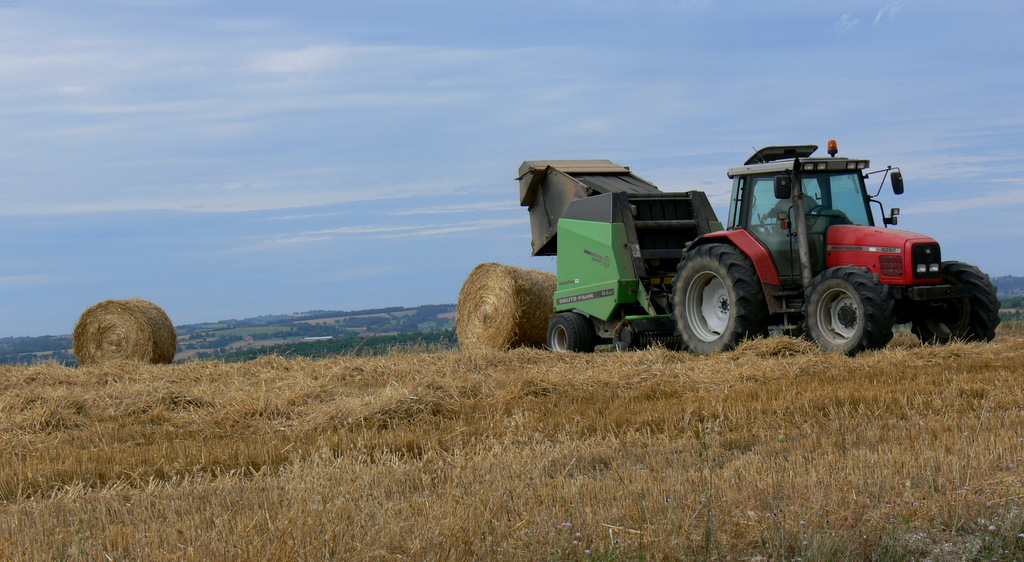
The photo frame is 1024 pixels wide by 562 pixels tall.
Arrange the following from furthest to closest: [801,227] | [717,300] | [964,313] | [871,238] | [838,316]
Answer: [717,300] < [964,313] < [801,227] < [871,238] < [838,316]

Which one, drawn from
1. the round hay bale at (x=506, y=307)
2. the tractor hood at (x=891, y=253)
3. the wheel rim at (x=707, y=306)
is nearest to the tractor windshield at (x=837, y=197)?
the tractor hood at (x=891, y=253)

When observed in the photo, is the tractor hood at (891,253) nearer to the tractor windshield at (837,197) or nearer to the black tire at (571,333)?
the tractor windshield at (837,197)

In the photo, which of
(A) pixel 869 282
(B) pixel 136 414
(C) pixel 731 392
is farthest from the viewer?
(A) pixel 869 282

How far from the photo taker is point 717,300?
10.4 metres

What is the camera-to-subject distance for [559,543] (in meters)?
3.10

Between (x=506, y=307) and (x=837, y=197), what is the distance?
4646 millimetres

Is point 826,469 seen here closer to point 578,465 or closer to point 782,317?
point 578,465

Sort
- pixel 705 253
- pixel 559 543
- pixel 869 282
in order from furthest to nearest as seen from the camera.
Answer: pixel 705 253 → pixel 869 282 → pixel 559 543

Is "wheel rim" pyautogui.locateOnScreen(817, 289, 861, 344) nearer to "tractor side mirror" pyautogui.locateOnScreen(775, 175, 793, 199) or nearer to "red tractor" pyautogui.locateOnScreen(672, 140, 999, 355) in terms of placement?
"red tractor" pyautogui.locateOnScreen(672, 140, 999, 355)

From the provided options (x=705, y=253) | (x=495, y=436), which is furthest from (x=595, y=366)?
(x=495, y=436)

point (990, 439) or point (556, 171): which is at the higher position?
point (556, 171)

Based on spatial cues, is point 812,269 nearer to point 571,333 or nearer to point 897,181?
point 897,181

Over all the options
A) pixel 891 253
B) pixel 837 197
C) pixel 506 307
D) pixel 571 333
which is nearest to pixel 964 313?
pixel 891 253

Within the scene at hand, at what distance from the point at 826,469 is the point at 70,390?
7.41m
